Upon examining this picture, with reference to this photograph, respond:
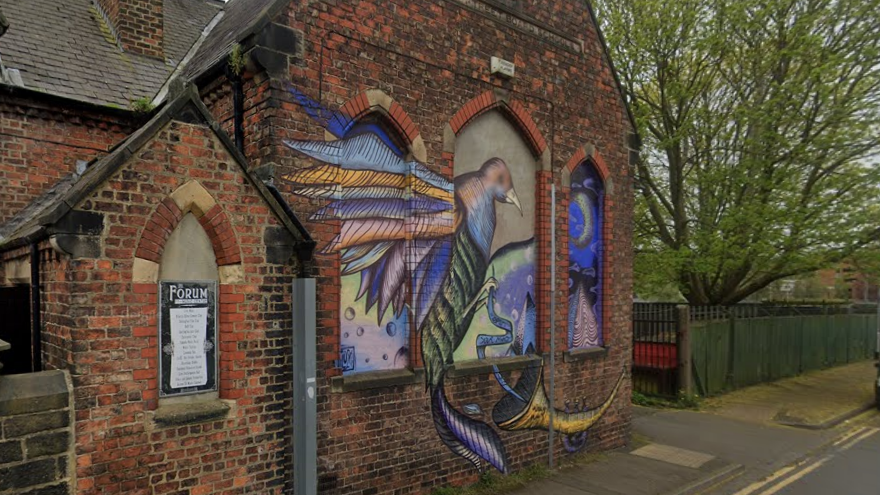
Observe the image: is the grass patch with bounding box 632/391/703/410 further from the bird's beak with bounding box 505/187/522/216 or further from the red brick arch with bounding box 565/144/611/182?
the bird's beak with bounding box 505/187/522/216

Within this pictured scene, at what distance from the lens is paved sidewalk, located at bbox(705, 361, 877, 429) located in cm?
1178

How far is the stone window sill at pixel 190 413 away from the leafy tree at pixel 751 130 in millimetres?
11609

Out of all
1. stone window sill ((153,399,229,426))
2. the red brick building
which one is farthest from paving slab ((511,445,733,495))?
stone window sill ((153,399,229,426))

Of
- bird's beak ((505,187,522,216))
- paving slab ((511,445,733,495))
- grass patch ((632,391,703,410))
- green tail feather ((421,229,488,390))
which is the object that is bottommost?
grass patch ((632,391,703,410))

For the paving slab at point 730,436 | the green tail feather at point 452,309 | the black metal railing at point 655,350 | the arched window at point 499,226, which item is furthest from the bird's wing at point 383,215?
the black metal railing at point 655,350

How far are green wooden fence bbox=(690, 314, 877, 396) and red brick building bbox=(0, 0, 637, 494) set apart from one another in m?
4.67

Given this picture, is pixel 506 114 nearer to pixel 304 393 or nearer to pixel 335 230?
pixel 335 230

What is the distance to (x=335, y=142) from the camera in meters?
6.09

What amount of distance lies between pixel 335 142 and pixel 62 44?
4481 millimetres

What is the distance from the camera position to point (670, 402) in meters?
12.8

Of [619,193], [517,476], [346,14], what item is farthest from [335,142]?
[619,193]

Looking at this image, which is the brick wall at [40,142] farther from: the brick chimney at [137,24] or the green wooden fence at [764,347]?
the green wooden fence at [764,347]

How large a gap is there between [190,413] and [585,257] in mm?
6270

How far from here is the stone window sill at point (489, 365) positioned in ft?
23.4
